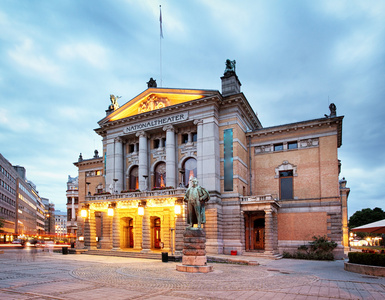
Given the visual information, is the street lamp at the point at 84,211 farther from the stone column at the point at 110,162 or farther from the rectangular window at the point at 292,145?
the rectangular window at the point at 292,145

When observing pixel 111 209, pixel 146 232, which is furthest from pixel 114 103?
pixel 146 232

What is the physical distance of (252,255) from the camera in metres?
32.3

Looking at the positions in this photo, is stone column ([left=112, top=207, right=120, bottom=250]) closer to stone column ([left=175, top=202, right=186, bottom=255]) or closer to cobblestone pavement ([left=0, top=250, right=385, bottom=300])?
stone column ([left=175, top=202, right=186, bottom=255])

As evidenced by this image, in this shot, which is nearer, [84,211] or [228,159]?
[228,159]

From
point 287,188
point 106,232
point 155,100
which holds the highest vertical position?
point 155,100

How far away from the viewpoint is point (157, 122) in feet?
130

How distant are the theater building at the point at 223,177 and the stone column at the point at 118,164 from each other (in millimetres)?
135

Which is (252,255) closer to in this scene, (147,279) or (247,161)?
(247,161)

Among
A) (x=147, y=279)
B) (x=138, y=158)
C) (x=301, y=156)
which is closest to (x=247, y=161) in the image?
(x=301, y=156)

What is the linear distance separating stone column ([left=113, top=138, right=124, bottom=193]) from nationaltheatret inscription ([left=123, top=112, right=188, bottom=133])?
6.32ft

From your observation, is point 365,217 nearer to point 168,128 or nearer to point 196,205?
point 168,128

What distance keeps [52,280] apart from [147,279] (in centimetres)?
444

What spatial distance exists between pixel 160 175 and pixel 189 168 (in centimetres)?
423

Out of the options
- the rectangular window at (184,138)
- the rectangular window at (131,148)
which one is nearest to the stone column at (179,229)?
the rectangular window at (184,138)
